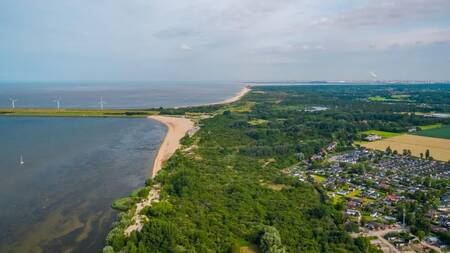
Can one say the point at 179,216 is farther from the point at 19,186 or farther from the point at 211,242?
the point at 19,186

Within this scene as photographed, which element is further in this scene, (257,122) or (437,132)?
(257,122)

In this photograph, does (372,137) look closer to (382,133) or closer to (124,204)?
(382,133)

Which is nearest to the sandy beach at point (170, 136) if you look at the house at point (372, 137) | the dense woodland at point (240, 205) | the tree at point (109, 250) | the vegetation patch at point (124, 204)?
the dense woodland at point (240, 205)

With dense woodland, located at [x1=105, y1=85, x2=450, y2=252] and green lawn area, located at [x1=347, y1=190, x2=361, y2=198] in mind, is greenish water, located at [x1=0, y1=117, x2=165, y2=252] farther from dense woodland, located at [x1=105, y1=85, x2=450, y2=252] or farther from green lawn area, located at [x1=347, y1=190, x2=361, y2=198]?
green lawn area, located at [x1=347, y1=190, x2=361, y2=198]

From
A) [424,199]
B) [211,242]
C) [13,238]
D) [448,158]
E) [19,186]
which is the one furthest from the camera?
[448,158]

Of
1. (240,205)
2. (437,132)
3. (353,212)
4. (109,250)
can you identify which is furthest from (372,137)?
(109,250)

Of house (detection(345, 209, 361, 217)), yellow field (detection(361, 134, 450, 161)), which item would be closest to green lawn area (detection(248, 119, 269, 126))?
yellow field (detection(361, 134, 450, 161))

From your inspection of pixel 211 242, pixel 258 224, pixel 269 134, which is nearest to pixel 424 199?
pixel 258 224
